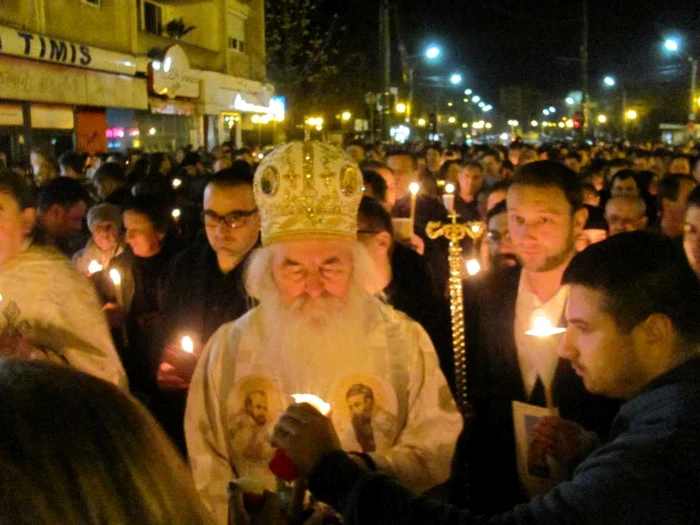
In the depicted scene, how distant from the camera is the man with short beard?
117 inches

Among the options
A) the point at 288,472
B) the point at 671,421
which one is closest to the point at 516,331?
the point at 288,472

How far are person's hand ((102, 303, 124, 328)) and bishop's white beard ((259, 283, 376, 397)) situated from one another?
8.06ft

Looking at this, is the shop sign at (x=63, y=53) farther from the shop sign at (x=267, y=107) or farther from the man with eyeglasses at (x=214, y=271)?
the man with eyeglasses at (x=214, y=271)

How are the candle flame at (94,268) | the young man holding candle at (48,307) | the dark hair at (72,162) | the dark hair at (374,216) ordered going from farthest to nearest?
the dark hair at (72,162)
the candle flame at (94,268)
the dark hair at (374,216)
the young man holding candle at (48,307)

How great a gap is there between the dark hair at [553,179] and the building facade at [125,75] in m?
14.5

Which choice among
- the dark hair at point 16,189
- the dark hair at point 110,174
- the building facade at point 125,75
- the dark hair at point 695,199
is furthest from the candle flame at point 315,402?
the building facade at point 125,75

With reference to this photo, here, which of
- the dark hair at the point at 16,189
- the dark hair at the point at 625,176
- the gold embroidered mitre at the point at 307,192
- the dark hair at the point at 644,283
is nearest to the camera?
the dark hair at the point at 644,283

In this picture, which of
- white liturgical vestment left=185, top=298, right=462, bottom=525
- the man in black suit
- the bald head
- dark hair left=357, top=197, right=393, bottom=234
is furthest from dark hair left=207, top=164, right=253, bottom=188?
the bald head

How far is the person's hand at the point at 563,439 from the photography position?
2715 millimetres

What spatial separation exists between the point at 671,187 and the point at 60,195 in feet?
16.3

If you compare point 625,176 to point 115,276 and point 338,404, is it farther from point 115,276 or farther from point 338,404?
point 338,404

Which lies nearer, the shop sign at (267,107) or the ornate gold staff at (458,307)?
the ornate gold staff at (458,307)

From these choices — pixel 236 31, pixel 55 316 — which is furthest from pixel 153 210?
pixel 236 31

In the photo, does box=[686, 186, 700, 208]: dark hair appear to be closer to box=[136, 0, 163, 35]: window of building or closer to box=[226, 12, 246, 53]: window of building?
box=[136, 0, 163, 35]: window of building
